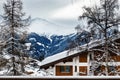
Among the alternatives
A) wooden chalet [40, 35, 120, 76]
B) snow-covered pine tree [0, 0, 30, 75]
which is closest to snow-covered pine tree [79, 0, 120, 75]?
wooden chalet [40, 35, 120, 76]

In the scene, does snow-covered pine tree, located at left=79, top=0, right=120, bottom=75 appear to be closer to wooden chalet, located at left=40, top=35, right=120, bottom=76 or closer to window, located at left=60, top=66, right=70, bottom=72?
wooden chalet, located at left=40, top=35, right=120, bottom=76

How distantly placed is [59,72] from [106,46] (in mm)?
6733

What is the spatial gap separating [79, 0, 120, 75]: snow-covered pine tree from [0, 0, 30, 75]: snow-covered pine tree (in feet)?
15.2

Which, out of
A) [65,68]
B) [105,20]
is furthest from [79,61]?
[105,20]

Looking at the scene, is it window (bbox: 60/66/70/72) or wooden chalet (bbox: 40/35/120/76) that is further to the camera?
window (bbox: 60/66/70/72)

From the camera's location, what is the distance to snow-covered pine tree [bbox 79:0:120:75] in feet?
82.7

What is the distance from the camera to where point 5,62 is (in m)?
26.2

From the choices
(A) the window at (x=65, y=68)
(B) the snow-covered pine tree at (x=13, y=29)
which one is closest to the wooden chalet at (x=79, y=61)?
(A) the window at (x=65, y=68)

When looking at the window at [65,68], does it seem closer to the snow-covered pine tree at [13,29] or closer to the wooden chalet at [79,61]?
the wooden chalet at [79,61]

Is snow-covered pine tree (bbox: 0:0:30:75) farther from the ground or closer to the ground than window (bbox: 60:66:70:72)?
farther from the ground

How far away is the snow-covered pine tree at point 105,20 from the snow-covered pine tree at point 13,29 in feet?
15.2

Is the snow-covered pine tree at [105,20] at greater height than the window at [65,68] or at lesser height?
greater

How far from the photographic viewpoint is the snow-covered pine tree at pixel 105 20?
25203 mm

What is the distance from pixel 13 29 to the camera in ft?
86.8
